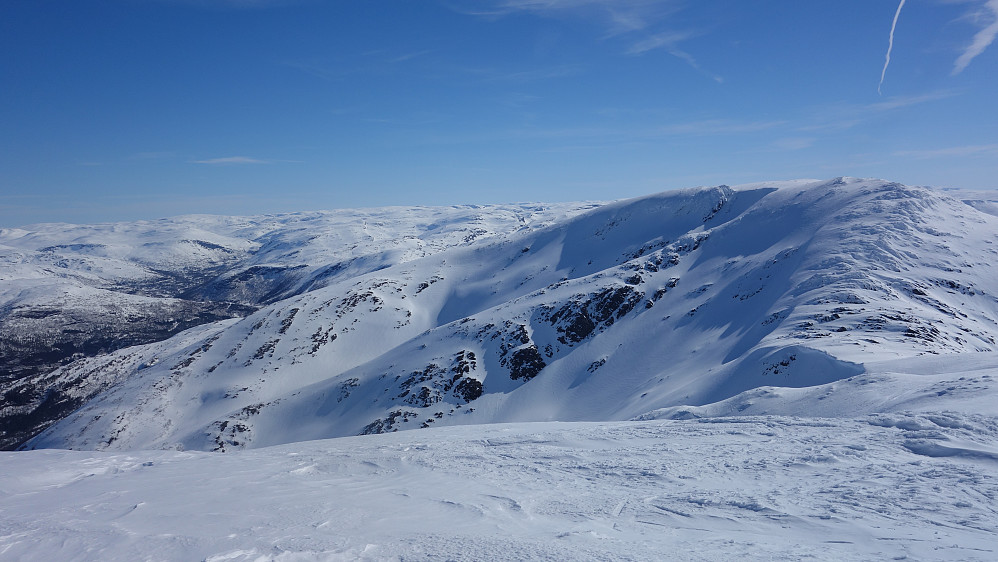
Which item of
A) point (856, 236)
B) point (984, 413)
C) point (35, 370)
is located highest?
point (856, 236)

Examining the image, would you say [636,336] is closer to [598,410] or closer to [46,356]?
[598,410]

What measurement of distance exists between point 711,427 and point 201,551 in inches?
662

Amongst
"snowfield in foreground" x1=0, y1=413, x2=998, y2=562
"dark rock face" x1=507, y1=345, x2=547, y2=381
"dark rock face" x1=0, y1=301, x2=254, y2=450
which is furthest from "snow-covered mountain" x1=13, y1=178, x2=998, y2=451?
"snowfield in foreground" x1=0, y1=413, x2=998, y2=562

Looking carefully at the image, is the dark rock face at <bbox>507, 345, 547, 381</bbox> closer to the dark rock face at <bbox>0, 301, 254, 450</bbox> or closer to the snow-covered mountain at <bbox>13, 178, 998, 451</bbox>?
the snow-covered mountain at <bbox>13, 178, 998, 451</bbox>

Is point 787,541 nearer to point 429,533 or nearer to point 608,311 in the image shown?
point 429,533

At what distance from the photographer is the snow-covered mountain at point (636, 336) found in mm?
32656

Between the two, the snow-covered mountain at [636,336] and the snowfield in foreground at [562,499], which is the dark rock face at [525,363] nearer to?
the snow-covered mountain at [636,336]

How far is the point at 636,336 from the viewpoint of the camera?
6122cm

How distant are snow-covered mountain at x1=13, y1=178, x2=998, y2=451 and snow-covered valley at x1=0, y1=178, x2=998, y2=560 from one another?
39cm

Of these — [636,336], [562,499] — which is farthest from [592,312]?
[562,499]

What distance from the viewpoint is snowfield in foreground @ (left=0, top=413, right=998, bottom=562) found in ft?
28.3

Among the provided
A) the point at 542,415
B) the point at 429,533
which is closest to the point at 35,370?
the point at 542,415

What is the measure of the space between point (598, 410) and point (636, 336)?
1690 cm

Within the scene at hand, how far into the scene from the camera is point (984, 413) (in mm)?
13242
